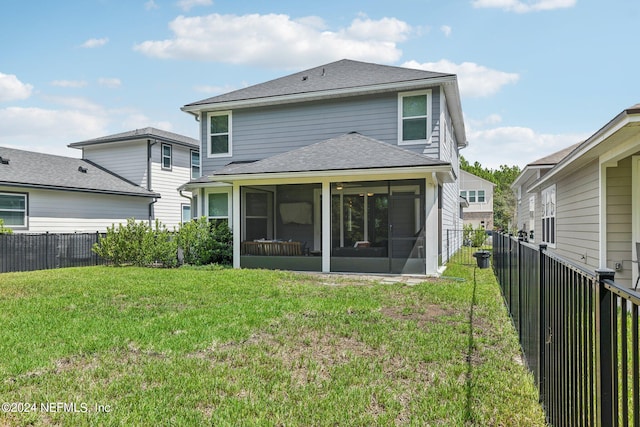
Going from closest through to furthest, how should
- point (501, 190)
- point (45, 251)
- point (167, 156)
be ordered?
point (45, 251)
point (167, 156)
point (501, 190)

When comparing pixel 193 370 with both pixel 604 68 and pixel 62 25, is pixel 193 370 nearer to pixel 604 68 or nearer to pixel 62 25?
pixel 62 25

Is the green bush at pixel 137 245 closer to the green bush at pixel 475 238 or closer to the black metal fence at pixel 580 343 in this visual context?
the black metal fence at pixel 580 343

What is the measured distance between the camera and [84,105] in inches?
922

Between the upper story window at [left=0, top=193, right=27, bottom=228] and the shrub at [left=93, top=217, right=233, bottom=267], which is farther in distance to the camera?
the upper story window at [left=0, top=193, right=27, bottom=228]

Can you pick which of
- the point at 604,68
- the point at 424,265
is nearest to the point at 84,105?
the point at 424,265

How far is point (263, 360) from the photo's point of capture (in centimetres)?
425

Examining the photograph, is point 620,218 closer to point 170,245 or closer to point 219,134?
point 170,245

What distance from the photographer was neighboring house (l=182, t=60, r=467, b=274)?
11.1 m

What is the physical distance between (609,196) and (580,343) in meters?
6.80

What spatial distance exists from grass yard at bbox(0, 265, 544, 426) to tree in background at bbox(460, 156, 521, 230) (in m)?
42.7

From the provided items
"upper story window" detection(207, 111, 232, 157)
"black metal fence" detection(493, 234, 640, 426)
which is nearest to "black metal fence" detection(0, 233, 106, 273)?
"upper story window" detection(207, 111, 232, 157)

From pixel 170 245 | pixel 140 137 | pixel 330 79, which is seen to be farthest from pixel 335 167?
pixel 140 137

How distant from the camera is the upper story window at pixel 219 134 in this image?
1490 cm

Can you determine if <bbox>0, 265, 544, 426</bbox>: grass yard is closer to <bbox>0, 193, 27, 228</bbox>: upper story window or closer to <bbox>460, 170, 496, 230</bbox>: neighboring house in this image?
<bbox>0, 193, 27, 228</bbox>: upper story window
